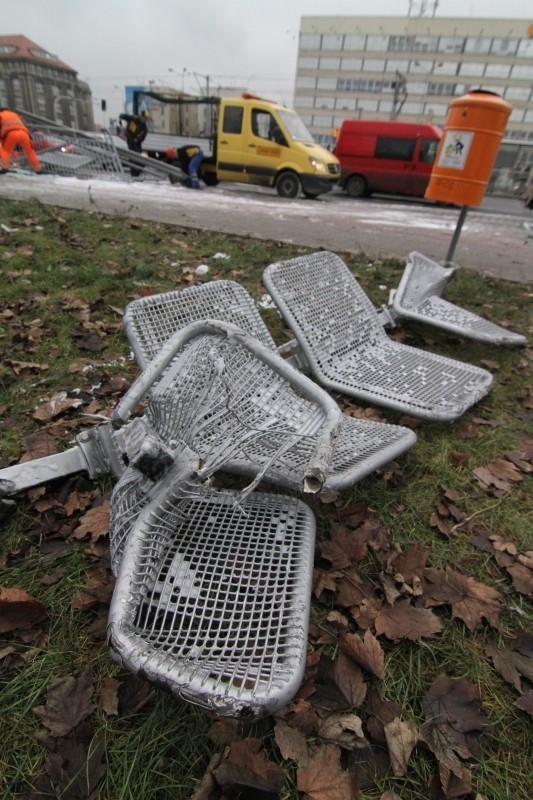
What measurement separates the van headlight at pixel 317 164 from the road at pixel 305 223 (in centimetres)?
254

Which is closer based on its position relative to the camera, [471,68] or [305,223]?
Answer: [305,223]

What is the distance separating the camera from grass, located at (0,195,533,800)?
118 cm

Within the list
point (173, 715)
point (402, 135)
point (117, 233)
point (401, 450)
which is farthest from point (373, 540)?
point (402, 135)

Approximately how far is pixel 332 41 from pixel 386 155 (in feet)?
230

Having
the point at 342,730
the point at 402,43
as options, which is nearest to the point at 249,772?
the point at 342,730

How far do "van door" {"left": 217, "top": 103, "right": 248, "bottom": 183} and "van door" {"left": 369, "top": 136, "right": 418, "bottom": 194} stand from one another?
6.58 m

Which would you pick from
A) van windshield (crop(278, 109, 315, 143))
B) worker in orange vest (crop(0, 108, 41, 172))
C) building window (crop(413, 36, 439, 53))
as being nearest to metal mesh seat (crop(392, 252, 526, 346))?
van windshield (crop(278, 109, 315, 143))

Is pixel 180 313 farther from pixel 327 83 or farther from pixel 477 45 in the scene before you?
pixel 327 83

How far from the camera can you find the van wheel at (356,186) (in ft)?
57.7

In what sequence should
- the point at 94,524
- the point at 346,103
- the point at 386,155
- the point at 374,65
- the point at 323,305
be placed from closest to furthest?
1. the point at 94,524
2. the point at 323,305
3. the point at 386,155
4. the point at 374,65
5. the point at 346,103

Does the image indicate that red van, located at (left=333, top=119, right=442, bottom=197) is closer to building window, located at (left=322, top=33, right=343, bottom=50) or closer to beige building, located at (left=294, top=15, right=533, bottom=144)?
beige building, located at (left=294, top=15, right=533, bottom=144)

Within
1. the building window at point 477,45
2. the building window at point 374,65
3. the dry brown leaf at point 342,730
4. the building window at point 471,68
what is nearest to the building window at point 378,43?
the building window at point 374,65

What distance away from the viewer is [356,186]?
17.8m

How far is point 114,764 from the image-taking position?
1.16 meters
